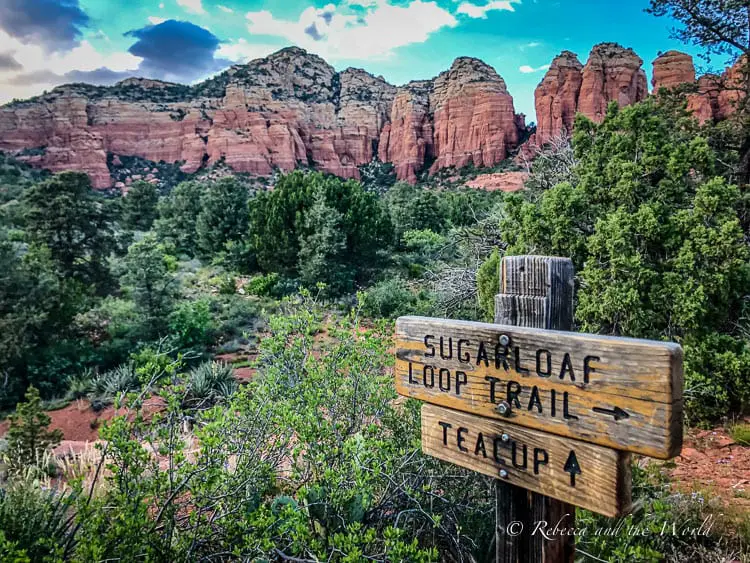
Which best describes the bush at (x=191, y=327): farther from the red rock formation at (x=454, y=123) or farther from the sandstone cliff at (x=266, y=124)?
the red rock formation at (x=454, y=123)

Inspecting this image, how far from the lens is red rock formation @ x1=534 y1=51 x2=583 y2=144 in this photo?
54281mm

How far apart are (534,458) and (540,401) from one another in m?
0.16

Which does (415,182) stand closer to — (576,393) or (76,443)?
(76,443)

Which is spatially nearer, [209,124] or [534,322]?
[534,322]

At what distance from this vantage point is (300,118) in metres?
63.6

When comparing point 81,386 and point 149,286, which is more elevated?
point 149,286

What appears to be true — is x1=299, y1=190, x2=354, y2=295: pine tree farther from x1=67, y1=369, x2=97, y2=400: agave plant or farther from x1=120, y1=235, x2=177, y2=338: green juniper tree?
x1=67, y1=369, x2=97, y2=400: agave plant

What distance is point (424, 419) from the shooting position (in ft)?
4.85

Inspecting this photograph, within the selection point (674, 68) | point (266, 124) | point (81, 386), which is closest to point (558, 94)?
point (674, 68)

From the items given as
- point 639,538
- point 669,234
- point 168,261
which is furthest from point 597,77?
point 639,538

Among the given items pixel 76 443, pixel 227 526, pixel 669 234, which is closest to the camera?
pixel 227 526

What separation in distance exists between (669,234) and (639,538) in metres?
3.27

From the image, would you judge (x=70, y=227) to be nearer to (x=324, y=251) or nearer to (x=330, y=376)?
(x=324, y=251)

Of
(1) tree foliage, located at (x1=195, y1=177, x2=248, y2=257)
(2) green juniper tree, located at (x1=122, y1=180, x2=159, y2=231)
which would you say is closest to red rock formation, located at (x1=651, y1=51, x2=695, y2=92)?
(1) tree foliage, located at (x1=195, y1=177, x2=248, y2=257)
